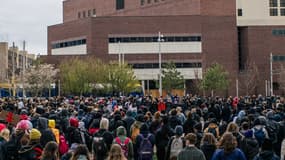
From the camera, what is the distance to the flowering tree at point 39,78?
80.1 m

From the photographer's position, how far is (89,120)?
1902cm

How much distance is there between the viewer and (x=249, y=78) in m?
83.9

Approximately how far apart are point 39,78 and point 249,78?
30.2 metres

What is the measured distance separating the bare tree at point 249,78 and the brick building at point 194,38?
3.16 ft

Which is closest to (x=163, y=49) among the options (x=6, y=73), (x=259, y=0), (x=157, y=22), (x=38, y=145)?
(x=157, y=22)

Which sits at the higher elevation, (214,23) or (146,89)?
(214,23)

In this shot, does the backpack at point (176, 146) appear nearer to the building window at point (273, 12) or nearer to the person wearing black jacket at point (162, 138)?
the person wearing black jacket at point (162, 138)

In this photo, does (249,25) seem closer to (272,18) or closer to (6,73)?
(272,18)

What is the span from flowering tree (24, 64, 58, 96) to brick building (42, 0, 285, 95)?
543 centimetres

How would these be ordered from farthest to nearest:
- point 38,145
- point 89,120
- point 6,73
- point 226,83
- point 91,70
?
point 6,73 → point 226,83 → point 91,70 → point 89,120 → point 38,145

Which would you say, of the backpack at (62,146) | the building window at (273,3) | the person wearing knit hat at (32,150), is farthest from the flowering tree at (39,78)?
the person wearing knit hat at (32,150)

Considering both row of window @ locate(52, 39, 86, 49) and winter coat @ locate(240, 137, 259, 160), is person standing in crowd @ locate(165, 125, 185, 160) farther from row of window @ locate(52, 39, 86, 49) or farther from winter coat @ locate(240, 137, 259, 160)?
row of window @ locate(52, 39, 86, 49)

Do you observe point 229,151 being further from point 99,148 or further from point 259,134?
point 259,134

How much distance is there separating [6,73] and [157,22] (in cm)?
6109
